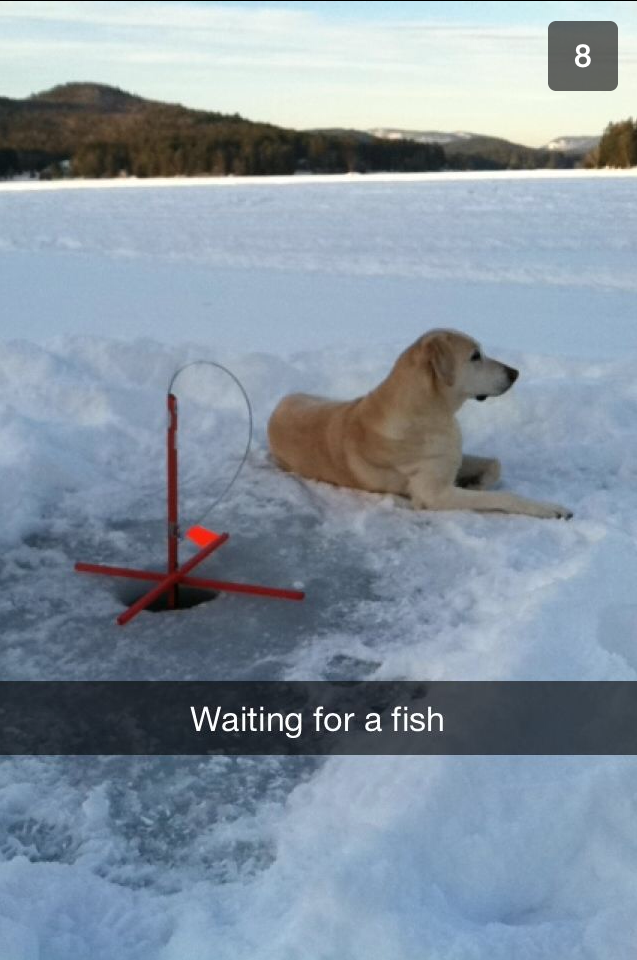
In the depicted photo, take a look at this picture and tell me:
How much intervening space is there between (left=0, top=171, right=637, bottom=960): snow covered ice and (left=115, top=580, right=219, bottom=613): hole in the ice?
72mm

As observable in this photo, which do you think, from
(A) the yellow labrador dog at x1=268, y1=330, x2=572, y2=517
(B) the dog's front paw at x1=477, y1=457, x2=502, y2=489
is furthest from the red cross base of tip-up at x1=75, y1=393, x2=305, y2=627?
(B) the dog's front paw at x1=477, y1=457, x2=502, y2=489

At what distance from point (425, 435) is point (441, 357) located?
36 centimetres

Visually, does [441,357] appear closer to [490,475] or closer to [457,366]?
[457,366]

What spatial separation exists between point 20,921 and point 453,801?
39.6 inches

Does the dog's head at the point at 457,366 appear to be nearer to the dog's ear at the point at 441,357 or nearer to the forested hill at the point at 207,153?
the dog's ear at the point at 441,357

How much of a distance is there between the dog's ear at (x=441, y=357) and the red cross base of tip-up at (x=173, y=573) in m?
1.20

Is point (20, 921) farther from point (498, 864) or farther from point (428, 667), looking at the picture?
point (428, 667)

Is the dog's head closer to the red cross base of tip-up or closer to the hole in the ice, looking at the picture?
the red cross base of tip-up

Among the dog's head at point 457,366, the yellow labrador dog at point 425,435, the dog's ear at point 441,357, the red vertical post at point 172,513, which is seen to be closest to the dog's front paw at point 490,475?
the yellow labrador dog at point 425,435

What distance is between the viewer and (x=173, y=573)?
392cm

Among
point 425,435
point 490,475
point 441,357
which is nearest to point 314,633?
point 425,435

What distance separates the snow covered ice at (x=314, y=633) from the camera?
2232 millimetres

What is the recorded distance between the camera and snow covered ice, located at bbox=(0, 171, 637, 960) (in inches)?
87.9

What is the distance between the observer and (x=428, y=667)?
3.24 meters
